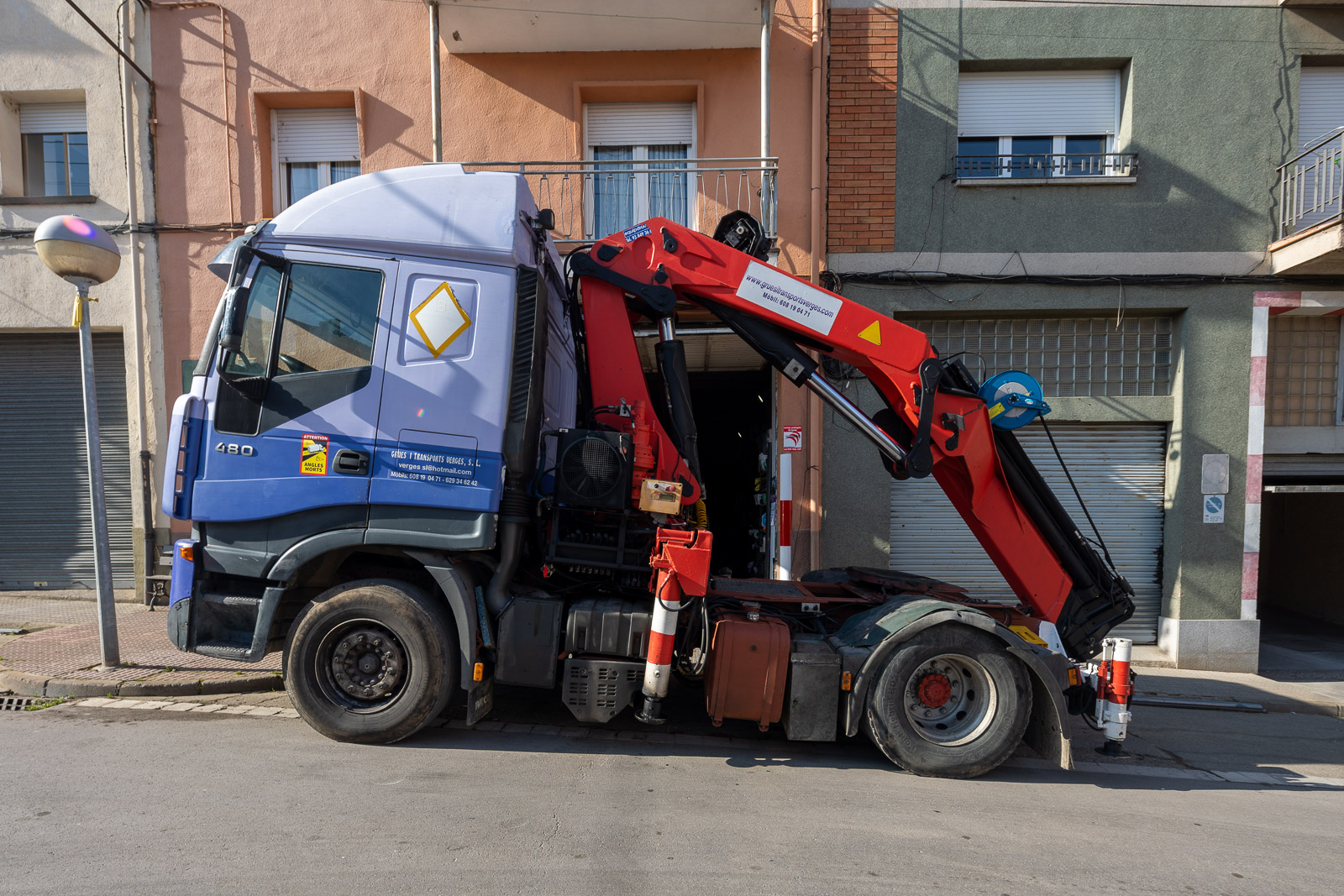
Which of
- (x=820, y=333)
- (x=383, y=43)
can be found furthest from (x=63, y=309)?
(x=820, y=333)

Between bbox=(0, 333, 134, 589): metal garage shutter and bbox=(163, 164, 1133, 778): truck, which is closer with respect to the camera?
bbox=(163, 164, 1133, 778): truck

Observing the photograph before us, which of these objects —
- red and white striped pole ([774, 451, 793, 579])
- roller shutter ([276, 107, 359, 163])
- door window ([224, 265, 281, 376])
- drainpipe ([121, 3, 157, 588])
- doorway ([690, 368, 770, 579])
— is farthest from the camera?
doorway ([690, 368, 770, 579])

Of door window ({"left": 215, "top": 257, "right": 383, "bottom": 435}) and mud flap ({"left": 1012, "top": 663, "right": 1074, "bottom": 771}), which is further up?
door window ({"left": 215, "top": 257, "right": 383, "bottom": 435})

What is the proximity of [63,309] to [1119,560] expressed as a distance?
12.4m

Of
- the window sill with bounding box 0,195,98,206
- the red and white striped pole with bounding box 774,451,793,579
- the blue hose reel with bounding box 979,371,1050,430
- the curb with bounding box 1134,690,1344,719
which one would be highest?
the window sill with bounding box 0,195,98,206

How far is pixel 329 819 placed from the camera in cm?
328

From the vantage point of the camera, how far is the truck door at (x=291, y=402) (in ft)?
13.5

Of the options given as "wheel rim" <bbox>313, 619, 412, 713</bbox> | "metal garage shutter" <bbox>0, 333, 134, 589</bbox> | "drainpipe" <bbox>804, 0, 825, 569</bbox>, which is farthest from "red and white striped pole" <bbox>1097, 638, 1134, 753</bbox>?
"metal garage shutter" <bbox>0, 333, 134, 589</bbox>

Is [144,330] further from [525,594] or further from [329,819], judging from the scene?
[329,819]

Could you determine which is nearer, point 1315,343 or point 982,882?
point 982,882

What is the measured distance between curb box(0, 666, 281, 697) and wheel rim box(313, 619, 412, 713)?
1504 mm

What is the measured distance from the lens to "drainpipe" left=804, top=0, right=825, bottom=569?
752cm

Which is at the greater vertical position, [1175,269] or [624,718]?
[1175,269]

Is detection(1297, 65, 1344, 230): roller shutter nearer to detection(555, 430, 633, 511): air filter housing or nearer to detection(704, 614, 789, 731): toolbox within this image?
detection(704, 614, 789, 731): toolbox
